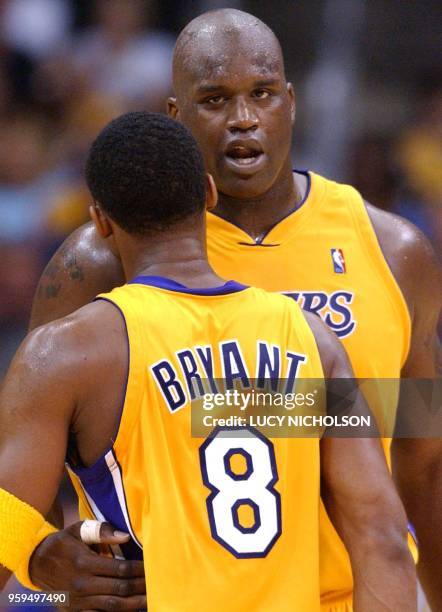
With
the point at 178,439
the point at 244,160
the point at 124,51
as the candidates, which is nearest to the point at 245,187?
the point at 244,160

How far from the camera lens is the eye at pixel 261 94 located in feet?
11.3

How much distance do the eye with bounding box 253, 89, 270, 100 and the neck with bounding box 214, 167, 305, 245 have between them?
264mm

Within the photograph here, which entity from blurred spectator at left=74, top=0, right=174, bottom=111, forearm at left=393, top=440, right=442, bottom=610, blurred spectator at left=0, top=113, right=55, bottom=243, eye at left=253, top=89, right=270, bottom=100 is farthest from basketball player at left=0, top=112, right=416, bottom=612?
blurred spectator at left=74, top=0, right=174, bottom=111

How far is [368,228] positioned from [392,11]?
4326 millimetres

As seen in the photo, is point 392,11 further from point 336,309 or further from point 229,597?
A: point 229,597

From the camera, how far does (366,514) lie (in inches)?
108

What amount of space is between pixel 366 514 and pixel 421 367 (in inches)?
43.9

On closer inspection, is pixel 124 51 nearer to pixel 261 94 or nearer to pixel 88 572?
pixel 261 94

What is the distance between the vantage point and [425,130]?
7410 mm

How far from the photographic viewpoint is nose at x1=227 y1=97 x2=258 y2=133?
11.0 feet

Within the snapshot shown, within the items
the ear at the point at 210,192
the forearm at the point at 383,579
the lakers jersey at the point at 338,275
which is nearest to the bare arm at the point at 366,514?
the forearm at the point at 383,579

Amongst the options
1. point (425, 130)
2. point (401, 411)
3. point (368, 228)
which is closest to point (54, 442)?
point (368, 228)

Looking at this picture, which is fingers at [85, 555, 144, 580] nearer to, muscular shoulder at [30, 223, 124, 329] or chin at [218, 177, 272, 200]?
muscular shoulder at [30, 223, 124, 329]

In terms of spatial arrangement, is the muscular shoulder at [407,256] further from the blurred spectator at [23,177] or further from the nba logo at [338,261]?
the blurred spectator at [23,177]
